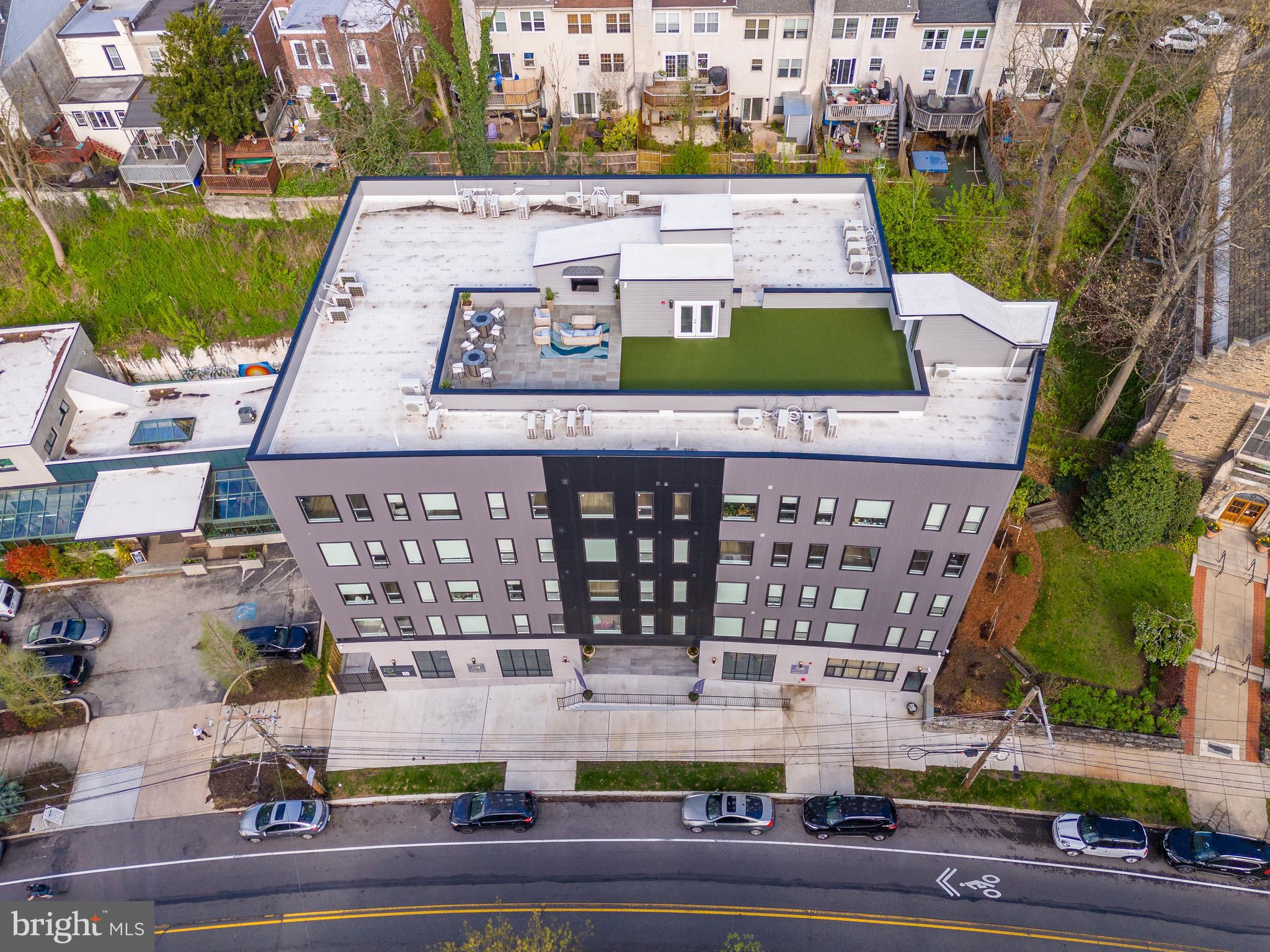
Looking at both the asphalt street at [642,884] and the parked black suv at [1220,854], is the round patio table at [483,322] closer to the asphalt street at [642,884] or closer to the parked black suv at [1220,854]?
the asphalt street at [642,884]

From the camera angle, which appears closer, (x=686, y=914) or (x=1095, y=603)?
(x=686, y=914)

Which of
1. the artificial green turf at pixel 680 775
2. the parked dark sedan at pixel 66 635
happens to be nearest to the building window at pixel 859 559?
the artificial green turf at pixel 680 775

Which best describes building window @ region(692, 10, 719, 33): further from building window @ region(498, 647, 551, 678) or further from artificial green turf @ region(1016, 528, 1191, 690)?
building window @ region(498, 647, 551, 678)

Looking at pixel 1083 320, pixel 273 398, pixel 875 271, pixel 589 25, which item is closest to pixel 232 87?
pixel 589 25

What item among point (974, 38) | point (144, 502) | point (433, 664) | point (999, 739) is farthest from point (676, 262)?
point (974, 38)

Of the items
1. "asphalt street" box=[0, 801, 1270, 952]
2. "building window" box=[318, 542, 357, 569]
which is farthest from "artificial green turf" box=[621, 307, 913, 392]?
"asphalt street" box=[0, 801, 1270, 952]

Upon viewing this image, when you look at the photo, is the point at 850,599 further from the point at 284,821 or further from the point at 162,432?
the point at 162,432
